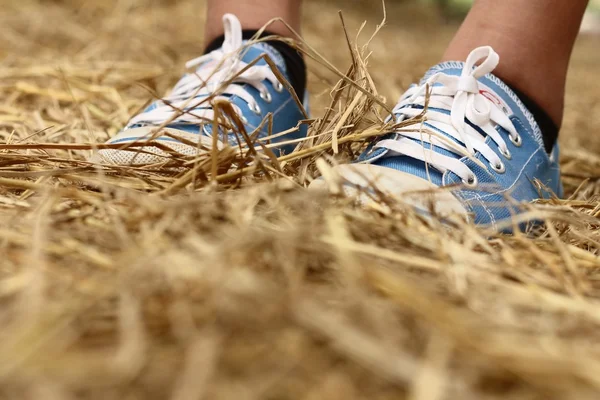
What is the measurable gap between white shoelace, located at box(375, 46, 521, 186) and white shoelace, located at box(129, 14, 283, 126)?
0.19m

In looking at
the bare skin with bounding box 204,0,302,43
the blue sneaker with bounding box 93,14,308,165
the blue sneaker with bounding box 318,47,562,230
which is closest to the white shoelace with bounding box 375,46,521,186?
the blue sneaker with bounding box 318,47,562,230

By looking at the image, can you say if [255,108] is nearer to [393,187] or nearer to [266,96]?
[266,96]

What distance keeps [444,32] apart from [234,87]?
2.96 m

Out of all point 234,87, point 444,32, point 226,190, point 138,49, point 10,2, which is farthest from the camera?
point 444,32

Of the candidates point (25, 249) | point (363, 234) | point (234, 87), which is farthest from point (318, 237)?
point (234, 87)

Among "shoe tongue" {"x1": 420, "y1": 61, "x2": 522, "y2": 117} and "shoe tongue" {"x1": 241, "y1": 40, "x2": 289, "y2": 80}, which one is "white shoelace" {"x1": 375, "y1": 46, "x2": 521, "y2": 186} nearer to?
"shoe tongue" {"x1": 420, "y1": 61, "x2": 522, "y2": 117}

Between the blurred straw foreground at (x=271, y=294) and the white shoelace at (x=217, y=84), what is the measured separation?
0.37 ft

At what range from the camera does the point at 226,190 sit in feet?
1.76

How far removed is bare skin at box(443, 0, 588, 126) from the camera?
70 cm

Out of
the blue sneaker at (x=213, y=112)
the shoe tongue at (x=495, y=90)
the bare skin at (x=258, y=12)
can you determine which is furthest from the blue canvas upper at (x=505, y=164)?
the bare skin at (x=258, y=12)

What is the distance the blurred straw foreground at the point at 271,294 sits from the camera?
0.97 feet

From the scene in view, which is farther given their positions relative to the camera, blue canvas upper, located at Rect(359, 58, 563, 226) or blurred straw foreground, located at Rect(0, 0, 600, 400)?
blue canvas upper, located at Rect(359, 58, 563, 226)

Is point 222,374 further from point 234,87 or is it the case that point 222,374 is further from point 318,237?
point 234,87

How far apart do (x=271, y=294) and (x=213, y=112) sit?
1.25ft
